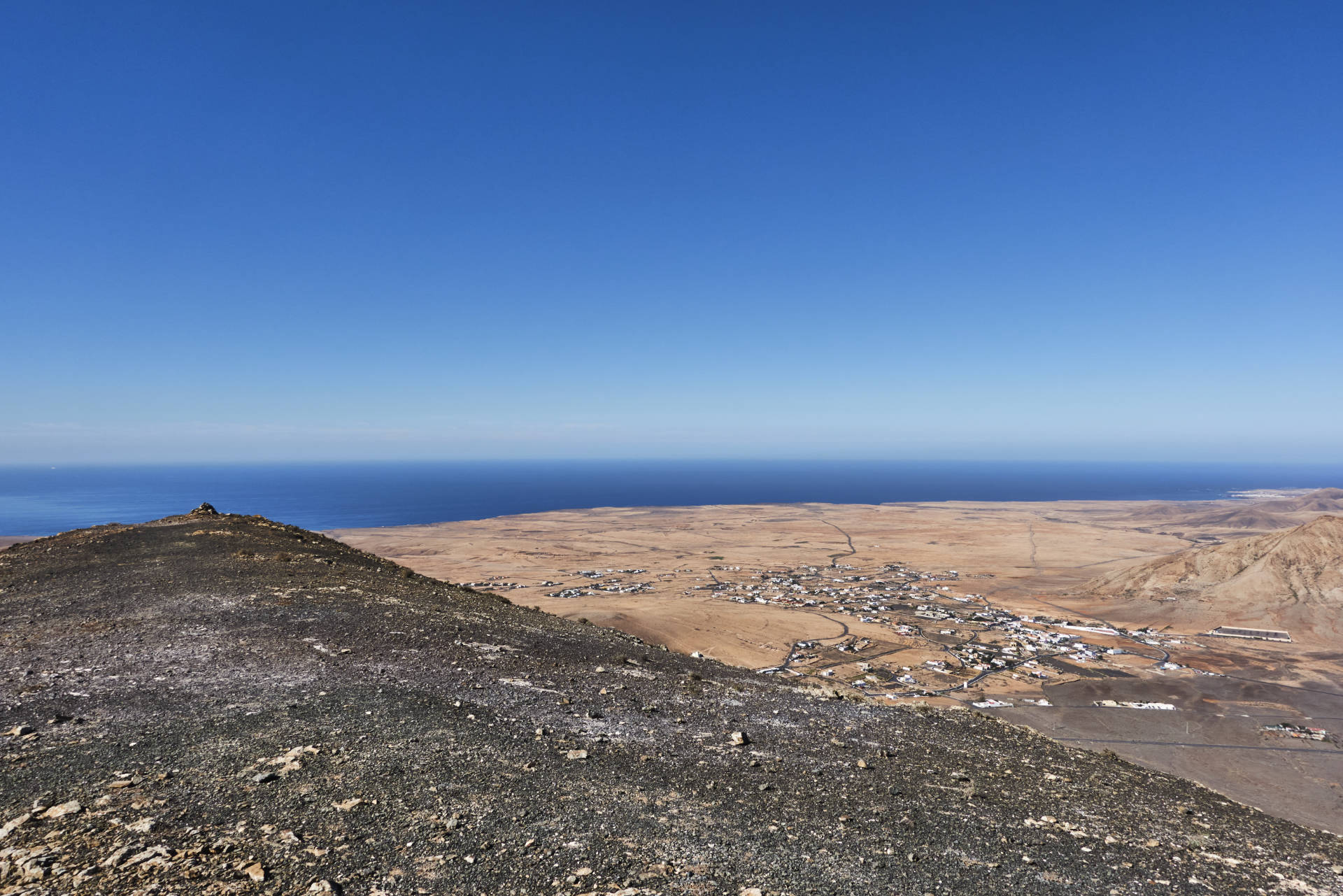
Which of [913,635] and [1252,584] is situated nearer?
[913,635]

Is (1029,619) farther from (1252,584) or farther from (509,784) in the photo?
(509,784)

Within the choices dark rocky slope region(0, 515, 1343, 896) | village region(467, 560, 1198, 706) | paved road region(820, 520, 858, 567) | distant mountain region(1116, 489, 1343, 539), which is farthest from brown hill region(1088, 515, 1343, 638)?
distant mountain region(1116, 489, 1343, 539)

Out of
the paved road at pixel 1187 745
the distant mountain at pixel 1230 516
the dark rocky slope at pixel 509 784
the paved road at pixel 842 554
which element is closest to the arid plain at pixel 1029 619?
the paved road at pixel 1187 745

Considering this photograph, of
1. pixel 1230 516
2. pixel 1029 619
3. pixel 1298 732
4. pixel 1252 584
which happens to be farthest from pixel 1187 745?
pixel 1230 516

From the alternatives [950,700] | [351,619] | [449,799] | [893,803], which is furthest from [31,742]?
[950,700]

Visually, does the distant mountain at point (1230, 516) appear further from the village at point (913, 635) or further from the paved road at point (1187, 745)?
the paved road at point (1187, 745)

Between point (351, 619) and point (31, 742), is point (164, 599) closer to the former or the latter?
point (351, 619)
